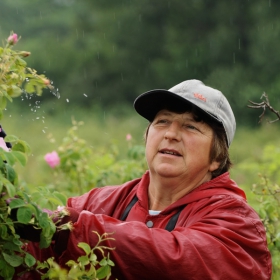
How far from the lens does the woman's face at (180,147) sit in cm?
315

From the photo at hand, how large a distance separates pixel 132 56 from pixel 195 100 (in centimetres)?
1814

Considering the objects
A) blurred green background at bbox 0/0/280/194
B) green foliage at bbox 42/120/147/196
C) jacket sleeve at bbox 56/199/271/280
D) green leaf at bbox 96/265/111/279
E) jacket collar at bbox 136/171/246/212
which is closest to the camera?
green leaf at bbox 96/265/111/279

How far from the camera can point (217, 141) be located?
3.23 m

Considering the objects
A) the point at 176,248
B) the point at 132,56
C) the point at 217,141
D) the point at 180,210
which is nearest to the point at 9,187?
the point at 176,248

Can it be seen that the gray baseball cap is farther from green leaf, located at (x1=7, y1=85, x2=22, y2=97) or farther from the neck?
green leaf, located at (x1=7, y1=85, x2=22, y2=97)

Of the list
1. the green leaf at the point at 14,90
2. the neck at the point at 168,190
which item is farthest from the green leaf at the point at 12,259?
the neck at the point at 168,190

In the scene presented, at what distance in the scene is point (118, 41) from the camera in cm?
2144

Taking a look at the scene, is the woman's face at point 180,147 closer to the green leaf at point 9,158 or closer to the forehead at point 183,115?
the forehead at point 183,115

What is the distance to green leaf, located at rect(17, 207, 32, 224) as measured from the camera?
2.17 m

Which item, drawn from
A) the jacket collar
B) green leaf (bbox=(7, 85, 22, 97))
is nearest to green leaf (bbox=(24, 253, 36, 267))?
green leaf (bbox=(7, 85, 22, 97))

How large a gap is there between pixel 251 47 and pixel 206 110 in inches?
627

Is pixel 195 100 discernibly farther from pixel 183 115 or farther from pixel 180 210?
pixel 180 210

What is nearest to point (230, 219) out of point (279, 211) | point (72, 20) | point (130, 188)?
point (130, 188)

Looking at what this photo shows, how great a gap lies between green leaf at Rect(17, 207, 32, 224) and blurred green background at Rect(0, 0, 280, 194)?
1319 centimetres
